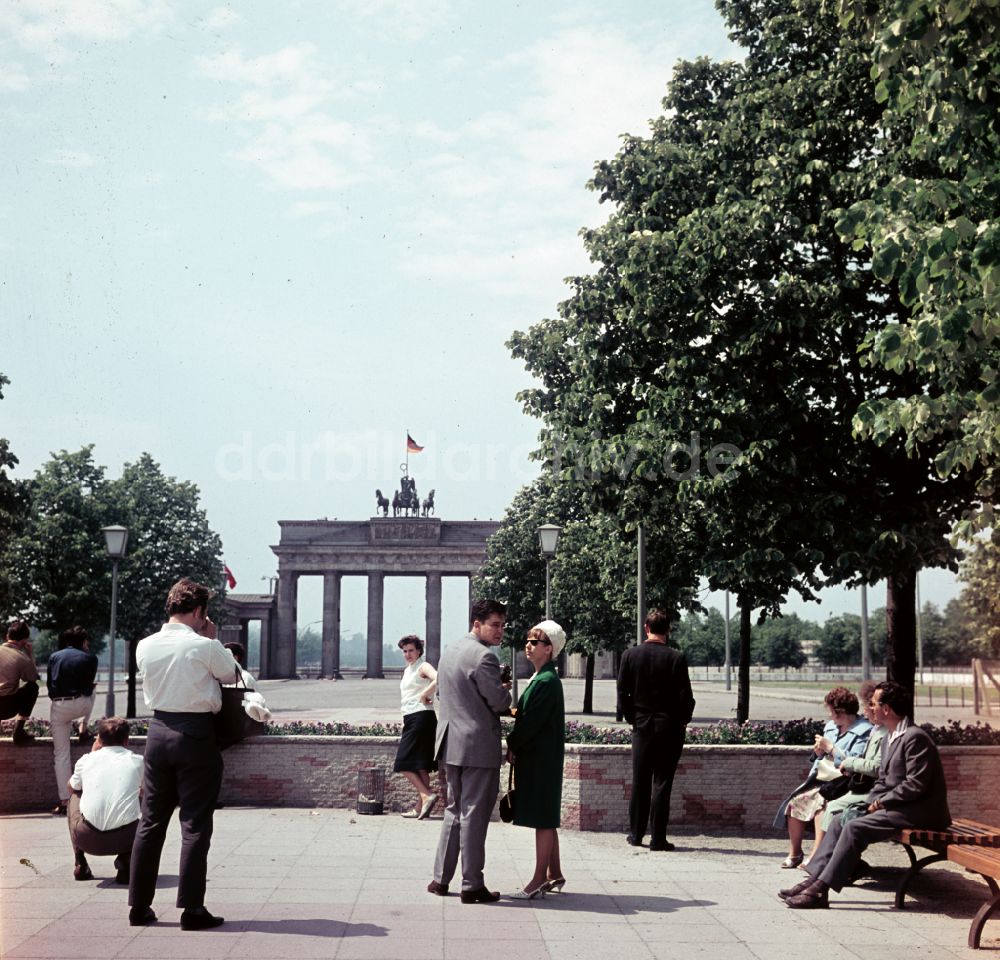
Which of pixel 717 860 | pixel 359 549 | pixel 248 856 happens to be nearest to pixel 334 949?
pixel 248 856

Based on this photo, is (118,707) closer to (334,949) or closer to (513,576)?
(513,576)

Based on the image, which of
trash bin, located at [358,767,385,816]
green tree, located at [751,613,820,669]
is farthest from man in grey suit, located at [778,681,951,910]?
green tree, located at [751,613,820,669]

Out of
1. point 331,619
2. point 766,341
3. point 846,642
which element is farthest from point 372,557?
point 766,341

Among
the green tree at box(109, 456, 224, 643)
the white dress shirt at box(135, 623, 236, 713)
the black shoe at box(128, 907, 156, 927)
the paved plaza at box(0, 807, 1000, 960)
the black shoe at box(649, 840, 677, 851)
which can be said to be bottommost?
the black shoe at box(649, 840, 677, 851)

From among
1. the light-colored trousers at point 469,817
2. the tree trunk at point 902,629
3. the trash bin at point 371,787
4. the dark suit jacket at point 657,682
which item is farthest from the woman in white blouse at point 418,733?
the tree trunk at point 902,629

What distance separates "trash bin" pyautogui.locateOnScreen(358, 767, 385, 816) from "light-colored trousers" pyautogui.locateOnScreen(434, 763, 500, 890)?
462 cm

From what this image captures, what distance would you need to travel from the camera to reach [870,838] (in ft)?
27.1

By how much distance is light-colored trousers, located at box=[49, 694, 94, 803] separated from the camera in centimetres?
1241

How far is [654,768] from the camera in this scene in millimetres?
10930

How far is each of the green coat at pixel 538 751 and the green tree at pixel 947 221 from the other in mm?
3889

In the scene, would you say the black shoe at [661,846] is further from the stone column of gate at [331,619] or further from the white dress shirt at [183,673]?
the stone column of gate at [331,619]

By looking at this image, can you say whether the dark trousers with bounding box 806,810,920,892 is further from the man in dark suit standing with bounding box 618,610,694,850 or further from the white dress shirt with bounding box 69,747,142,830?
the white dress shirt with bounding box 69,747,142,830

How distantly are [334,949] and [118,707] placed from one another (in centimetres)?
3931

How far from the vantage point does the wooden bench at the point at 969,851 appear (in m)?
7.34
